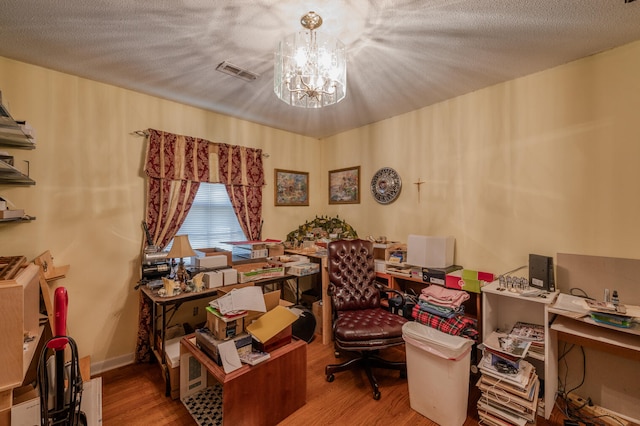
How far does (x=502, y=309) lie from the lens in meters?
2.53

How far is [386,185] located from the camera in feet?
11.6

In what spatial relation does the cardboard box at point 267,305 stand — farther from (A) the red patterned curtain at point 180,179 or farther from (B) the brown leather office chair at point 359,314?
(A) the red patterned curtain at point 180,179

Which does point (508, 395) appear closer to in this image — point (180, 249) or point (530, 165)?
point (530, 165)

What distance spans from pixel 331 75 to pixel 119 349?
3.22 meters

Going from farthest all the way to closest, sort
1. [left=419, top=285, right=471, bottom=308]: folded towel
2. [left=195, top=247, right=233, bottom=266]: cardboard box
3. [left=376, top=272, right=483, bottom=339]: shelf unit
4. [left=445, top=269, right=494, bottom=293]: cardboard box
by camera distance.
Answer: [left=195, top=247, right=233, bottom=266]: cardboard box < [left=376, top=272, right=483, bottom=339]: shelf unit < [left=445, top=269, right=494, bottom=293]: cardboard box < [left=419, top=285, right=471, bottom=308]: folded towel

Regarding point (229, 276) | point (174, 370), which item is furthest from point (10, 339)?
point (229, 276)

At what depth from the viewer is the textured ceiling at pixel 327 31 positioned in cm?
161

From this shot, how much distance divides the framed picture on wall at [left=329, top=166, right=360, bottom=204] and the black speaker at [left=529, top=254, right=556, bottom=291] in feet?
7.10

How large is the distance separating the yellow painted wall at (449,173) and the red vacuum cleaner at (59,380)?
167cm

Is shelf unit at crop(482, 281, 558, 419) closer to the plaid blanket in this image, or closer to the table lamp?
the plaid blanket

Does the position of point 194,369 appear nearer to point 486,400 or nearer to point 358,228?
point 486,400

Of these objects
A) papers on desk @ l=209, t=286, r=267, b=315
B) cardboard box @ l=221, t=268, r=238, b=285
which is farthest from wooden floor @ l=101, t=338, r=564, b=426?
cardboard box @ l=221, t=268, r=238, b=285

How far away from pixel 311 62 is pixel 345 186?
8.32 ft

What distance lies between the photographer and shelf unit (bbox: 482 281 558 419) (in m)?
1.94
